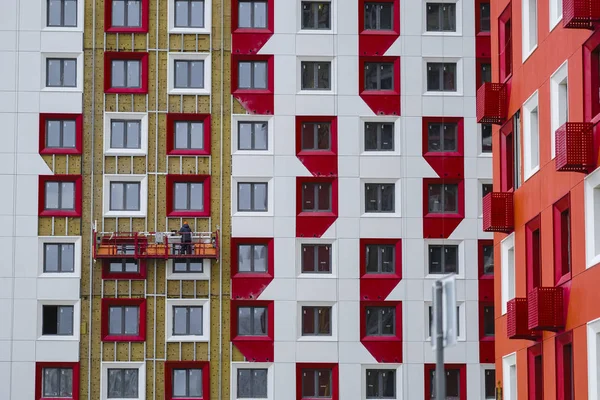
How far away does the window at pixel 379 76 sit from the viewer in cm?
7288

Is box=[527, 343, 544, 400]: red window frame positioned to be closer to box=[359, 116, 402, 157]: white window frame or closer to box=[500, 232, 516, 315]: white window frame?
box=[500, 232, 516, 315]: white window frame

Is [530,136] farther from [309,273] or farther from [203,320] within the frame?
[203,320]

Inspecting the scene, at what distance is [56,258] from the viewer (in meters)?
71.5

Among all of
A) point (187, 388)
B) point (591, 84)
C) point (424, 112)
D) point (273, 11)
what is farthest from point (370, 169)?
point (591, 84)

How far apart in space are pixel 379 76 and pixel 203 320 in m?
14.8

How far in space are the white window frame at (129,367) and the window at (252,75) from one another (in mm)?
14536

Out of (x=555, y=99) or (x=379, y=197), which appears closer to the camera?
(x=555, y=99)

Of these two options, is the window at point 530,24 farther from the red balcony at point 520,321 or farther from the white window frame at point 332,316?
the white window frame at point 332,316

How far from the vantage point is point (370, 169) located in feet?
237

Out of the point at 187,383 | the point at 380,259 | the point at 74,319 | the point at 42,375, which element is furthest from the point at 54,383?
the point at 380,259

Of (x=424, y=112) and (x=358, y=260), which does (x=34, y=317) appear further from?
(x=424, y=112)

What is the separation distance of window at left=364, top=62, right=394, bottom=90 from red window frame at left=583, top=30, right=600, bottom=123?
32560mm

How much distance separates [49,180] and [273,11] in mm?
13775

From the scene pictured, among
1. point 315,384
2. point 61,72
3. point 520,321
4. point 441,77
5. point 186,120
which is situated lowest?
point 315,384
